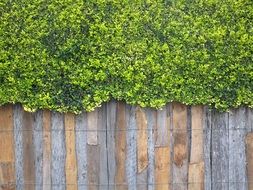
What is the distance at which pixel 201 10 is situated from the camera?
4133mm

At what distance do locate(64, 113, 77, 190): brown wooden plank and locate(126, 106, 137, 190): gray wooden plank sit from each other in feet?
1.70

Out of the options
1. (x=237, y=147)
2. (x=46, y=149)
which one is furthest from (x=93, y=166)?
(x=237, y=147)

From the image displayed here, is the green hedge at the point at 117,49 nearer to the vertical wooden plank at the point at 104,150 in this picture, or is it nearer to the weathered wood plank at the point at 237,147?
the vertical wooden plank at the point at 104,150

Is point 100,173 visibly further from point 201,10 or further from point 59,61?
point 201,10

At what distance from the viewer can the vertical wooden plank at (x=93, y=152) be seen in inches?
168

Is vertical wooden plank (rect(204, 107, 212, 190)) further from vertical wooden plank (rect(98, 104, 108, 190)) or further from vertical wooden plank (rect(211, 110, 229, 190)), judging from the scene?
vertical wooden plank (rect(98, 104, 108, 190))

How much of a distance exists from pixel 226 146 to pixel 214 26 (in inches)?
46.0

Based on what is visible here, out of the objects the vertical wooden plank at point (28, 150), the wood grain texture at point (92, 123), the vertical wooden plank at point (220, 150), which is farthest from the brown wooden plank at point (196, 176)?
the vertical wooden plank at point (28, 150)

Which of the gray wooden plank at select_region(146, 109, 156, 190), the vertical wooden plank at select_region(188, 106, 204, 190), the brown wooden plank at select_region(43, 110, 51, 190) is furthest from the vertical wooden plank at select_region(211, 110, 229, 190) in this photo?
the brown wooden plank at select_region(43, 110, 51, 190)

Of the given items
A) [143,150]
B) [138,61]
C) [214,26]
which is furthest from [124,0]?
[143,150]

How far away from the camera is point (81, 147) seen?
4.29m

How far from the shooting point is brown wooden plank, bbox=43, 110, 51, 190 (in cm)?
428

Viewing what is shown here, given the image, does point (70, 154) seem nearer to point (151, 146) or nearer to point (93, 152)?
point (93, 152)

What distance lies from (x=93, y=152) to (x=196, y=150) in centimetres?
100
